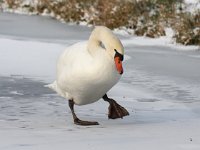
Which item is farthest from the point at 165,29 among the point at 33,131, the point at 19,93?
the point at 33,131

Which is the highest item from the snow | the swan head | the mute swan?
the swan head

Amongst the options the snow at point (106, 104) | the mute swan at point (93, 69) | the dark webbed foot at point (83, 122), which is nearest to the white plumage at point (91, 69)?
the mute swan at point (93, 69)

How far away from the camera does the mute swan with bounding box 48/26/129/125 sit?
5.38 m

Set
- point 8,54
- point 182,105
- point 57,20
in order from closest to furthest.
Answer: point 182,105 → point 8,54 → point 57,20

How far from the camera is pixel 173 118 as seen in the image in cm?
628

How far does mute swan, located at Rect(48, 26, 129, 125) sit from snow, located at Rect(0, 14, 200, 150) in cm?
28

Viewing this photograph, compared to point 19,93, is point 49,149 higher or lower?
higher

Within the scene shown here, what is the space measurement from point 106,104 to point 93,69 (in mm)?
1962

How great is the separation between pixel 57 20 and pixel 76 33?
11.3 ft

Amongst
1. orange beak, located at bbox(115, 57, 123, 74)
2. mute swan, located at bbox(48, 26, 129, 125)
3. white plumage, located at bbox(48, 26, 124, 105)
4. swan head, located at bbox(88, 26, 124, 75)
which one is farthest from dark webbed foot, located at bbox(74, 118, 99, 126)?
orange beak, located at bbox(115, 57, 123, 74)

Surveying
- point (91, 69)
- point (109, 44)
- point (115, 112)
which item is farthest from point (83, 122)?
point (109, 44)

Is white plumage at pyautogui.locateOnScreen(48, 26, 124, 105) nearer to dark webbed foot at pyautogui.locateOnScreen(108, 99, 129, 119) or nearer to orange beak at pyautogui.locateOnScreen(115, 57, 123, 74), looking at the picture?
orange beak at pyautogui.locateOnScreen(115, 57, 123, 74)

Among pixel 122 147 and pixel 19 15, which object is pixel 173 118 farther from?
pixel 19 15

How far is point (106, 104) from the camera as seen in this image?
24.0 feet
